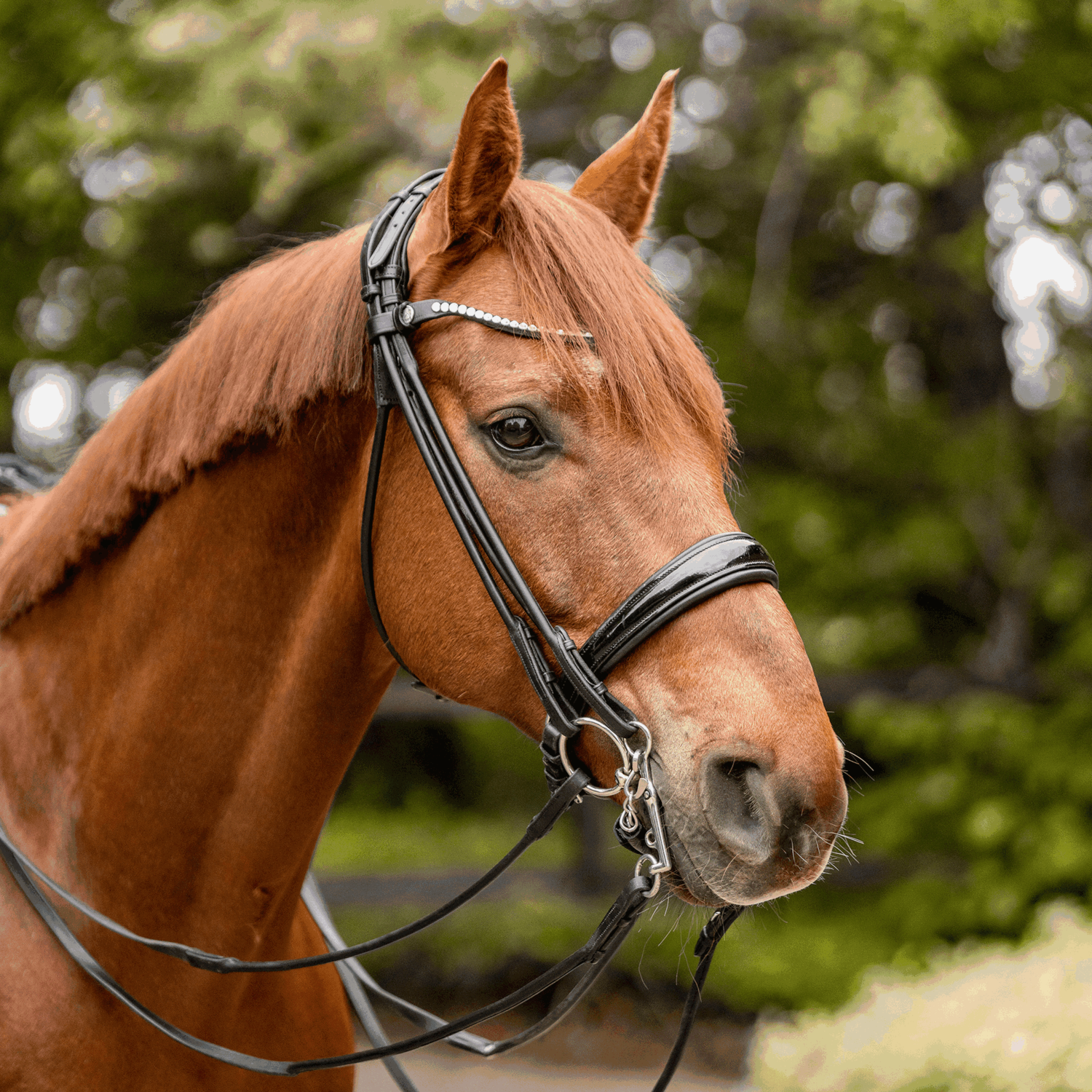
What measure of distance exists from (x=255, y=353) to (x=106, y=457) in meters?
0.37

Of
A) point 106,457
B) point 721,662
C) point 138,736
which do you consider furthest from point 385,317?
point 138,736

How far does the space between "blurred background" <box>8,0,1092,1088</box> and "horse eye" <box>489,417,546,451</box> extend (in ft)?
10.2

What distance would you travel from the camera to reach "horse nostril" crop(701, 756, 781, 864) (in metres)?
1.35

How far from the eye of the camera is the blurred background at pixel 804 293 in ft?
15.1

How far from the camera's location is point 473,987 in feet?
19.7

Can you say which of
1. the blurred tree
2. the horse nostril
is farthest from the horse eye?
the blurred tree

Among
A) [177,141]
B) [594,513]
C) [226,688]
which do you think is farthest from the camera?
[177,141]

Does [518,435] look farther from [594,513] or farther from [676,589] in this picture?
[676,589]

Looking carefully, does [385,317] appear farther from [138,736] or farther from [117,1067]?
[117,1067]

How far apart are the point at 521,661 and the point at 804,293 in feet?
18.9

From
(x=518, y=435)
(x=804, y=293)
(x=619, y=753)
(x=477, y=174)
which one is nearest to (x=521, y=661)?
(x=619, y=753)

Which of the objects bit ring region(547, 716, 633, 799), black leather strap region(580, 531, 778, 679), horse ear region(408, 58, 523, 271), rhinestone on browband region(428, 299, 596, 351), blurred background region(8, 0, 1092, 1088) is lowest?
blurred background region(8, 0, 1092, 1088)

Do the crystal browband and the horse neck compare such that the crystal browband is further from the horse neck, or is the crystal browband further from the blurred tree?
the blurred tree

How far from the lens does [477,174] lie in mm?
1593
